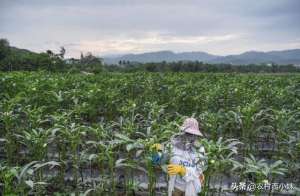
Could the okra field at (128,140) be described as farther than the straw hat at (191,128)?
No

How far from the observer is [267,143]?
664 centimetres

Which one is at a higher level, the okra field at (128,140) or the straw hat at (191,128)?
the straw hat at (191,128)

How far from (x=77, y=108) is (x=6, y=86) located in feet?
10.6

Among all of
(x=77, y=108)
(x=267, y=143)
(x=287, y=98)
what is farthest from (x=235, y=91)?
(x=77, y=108)

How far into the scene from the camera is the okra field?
135 inches

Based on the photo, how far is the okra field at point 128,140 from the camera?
343 cm

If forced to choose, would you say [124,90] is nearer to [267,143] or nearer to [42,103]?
[42,103]

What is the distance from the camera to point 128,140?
350cm

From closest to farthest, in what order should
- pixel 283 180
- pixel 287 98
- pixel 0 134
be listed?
pixel 283 180, pixel 0 134, pixel 287 98

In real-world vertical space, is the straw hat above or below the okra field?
above

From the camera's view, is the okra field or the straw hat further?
the straw hat

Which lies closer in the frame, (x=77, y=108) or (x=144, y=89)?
(x=77, y=108)

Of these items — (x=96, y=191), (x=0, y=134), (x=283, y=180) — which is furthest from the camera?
(x=0, y=134)

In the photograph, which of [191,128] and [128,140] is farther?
[191,128]
